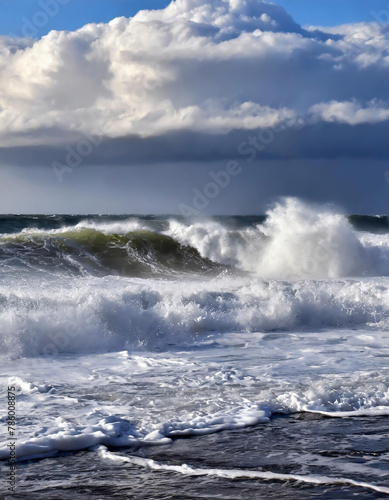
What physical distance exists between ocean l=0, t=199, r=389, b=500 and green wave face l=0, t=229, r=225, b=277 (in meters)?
2.40

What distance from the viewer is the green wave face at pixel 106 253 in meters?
20.2

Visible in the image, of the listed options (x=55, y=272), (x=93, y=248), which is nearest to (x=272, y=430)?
(x=55, y=272)

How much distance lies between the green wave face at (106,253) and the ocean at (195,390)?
7.87 ft

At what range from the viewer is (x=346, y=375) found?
7.74m

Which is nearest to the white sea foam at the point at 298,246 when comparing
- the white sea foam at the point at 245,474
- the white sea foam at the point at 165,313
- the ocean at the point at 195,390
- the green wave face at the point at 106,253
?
the green wave face at the point at 106,253

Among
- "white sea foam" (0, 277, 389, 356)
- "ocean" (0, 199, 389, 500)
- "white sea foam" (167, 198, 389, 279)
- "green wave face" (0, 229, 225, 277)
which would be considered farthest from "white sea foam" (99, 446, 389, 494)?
"white sea foam" (167, 198, 389, 279)

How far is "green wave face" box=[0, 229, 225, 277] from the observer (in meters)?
20.2

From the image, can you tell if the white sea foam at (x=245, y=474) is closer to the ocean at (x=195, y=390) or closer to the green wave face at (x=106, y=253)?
the ocean at (x=195, y=390)

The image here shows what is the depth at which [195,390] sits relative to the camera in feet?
23.2

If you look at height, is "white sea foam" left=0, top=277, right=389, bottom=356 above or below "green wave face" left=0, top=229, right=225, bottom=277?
below

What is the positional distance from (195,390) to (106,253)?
15451mm

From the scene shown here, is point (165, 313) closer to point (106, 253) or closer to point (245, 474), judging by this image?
point (245, 474)

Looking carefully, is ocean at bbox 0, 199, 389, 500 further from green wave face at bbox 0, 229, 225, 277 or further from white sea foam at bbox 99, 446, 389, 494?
green wave face at bbox 0, 229, 225, 277

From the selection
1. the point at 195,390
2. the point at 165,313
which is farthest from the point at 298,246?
the point at 195,390
